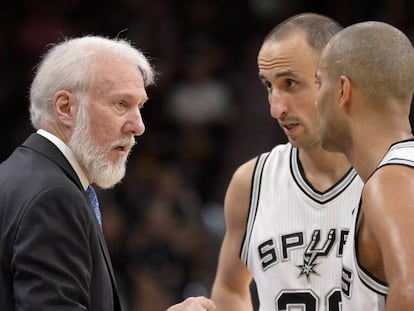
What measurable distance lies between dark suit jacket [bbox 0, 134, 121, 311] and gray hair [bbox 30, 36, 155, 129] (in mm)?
277

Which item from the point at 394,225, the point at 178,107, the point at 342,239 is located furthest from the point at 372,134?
the point at 178,107

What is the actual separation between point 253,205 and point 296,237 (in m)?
0.27

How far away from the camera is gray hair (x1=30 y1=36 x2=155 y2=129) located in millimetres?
3193

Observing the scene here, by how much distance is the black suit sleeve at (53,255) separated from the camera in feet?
9.07

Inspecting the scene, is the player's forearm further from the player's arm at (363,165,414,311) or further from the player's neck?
the player's arm at (363,165,414,311)

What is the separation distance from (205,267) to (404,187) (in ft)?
14.5

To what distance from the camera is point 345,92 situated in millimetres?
3010

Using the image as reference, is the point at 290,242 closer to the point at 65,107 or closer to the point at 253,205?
the point at 253,205

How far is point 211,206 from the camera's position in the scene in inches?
295

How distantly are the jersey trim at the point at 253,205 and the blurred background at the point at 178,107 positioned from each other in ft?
9.17

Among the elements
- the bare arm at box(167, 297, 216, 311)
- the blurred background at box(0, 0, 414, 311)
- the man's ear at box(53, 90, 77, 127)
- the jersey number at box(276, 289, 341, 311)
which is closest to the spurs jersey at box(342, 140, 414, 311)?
the bare arm at box(167, 297, 216, 311)

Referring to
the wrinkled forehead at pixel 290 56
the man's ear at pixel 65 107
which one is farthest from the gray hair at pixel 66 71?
the wrinkled forehead at pixel 290 56

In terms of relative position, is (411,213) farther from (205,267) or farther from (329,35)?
(205,267)

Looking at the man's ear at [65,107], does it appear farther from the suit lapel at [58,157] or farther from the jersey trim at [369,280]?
the jersey trim at [369,280]
